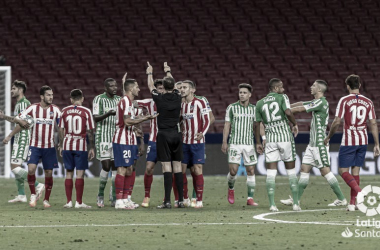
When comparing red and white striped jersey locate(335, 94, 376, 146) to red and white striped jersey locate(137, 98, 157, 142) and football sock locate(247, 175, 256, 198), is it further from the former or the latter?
red and white striped jersey locate(137, 98, 157, 142)

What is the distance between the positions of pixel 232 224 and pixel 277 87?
279 cm

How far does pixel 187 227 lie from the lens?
30.6 feet

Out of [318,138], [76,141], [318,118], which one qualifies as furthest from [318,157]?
[76,141]

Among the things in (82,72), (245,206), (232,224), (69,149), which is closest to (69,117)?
(69,149)

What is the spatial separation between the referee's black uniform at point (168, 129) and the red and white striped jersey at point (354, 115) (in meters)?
2.32

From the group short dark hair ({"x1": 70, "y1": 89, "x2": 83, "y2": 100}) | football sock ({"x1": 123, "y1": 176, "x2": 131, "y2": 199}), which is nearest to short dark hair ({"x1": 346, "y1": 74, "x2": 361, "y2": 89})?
football sock ({"x1": 123, "y1": 176, "x2": 131, "y2": 199})

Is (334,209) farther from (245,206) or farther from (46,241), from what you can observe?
(46,241)

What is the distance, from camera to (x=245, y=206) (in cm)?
1258

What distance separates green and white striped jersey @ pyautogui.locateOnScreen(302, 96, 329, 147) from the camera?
11859 millimetres

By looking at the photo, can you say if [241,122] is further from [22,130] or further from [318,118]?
[22,130]

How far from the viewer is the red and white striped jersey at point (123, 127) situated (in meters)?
12.0

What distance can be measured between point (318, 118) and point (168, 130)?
2184 millimetres

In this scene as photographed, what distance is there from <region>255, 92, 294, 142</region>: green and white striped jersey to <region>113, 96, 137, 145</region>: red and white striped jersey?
1888 mm

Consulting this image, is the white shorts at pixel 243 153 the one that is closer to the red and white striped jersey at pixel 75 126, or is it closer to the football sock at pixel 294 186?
the football sock at pixel 294 186
